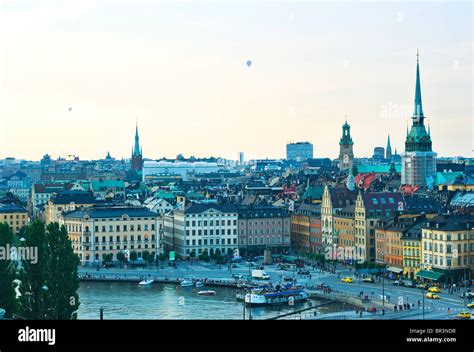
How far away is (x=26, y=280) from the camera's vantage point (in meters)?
13.0

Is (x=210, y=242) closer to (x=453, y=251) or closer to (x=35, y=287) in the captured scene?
(x=453, y=251)

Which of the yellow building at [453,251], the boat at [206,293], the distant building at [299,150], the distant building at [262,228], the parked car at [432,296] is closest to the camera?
the parked car at [432,296]

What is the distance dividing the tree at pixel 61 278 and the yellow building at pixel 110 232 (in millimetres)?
10564

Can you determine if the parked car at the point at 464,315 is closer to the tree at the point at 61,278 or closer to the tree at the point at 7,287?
the tree at the point at 61,278

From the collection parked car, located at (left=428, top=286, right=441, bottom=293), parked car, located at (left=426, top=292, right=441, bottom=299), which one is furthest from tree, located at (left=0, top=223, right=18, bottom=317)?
parked car, located at (left=428, top=286, right=441, bottom=293)

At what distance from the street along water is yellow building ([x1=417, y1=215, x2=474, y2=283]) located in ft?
8.25

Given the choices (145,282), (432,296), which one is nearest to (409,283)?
(432,296)

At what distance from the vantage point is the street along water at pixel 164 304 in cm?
1698

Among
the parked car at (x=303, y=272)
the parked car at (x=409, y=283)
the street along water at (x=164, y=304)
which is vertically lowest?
the street along water at (x=164, y=304)

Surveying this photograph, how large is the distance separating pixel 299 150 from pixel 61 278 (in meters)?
75.9

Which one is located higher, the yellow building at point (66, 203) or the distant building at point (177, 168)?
the distant building at point (177, 168)

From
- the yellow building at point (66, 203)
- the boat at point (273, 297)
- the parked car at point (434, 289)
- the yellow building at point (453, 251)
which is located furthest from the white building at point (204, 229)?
the parked car at point (434, 289)
